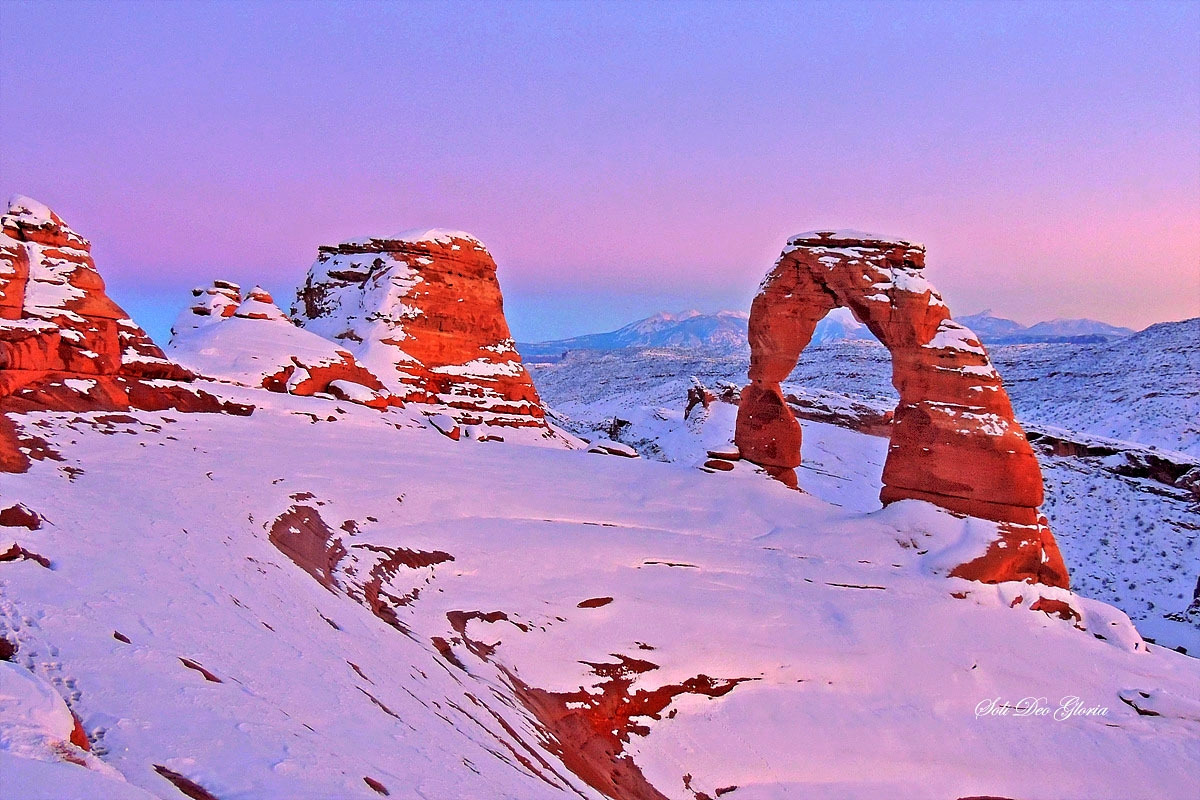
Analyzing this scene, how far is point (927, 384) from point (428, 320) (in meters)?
23.0

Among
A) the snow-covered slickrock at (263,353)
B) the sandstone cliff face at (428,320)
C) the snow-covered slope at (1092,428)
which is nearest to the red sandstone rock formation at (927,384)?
the snow-covered slope at (1092,428)

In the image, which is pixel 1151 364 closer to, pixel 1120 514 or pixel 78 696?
pixel 1120 514

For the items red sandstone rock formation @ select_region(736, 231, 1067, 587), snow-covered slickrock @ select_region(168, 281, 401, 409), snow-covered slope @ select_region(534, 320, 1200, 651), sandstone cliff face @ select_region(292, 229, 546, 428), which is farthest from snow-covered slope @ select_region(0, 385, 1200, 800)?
snow-covered slope @ select_region(534, 320, 1200, 651)

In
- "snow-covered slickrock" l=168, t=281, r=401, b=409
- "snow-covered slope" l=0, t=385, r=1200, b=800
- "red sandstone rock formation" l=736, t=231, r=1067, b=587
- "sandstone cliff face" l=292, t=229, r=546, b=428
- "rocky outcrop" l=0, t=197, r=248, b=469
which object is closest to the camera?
"snow-covered slope" l=0, t=385, r=1200, b=800

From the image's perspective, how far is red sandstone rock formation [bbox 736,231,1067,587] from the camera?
16.8 metres

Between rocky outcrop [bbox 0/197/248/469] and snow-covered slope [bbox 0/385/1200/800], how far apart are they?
1181 millimetres

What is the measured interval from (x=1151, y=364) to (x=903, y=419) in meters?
46.5

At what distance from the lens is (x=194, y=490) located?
10414mm

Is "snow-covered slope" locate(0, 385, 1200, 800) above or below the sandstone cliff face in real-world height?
below

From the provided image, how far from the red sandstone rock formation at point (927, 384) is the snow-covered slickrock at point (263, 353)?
15.0 m

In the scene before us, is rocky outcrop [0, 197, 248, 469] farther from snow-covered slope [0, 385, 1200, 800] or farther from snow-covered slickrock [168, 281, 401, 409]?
snow-covered slickrock [168, 281, 401, 409]

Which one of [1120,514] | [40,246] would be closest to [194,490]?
[40,246]

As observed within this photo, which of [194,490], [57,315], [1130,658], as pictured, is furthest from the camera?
[57,315]

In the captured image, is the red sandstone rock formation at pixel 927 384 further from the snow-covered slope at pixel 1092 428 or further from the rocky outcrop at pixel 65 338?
the rocky outcrop at pixel 65 338
